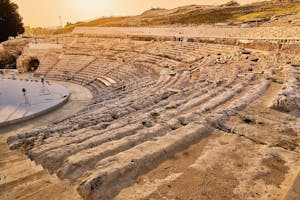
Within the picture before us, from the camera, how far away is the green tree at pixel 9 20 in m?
32.9

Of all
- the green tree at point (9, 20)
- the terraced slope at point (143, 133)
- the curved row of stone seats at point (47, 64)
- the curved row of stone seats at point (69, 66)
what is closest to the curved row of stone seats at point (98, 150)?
the terraced slope at point (143, 133)

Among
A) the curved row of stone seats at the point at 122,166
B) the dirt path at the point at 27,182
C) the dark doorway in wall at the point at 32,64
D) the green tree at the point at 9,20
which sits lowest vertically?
the dark doorway in wall at the point at 32,64

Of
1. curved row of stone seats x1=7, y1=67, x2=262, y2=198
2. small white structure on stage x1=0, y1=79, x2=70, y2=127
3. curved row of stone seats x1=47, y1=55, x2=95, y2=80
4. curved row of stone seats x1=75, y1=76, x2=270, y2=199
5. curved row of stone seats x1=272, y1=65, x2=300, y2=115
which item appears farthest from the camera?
curved row of stone seats x1=47, y1=55, x2=95, y2=80

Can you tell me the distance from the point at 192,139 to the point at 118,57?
18.4 metres

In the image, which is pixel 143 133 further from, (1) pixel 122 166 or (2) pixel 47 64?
(2) pixel 47 64

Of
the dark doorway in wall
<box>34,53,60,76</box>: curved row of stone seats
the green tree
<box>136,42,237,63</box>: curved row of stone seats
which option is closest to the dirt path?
<box>136,42,237,63</box>: curved row of stone seats

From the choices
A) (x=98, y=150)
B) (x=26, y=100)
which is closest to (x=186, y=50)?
(x=26, y=100)

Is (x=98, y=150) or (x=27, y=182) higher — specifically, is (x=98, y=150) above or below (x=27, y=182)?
above

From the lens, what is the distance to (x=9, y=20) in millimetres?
33594

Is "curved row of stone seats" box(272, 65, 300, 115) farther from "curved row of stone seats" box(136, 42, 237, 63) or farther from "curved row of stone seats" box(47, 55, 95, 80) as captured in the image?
"curved row of stone seats" box(47, 55, 95, 80)

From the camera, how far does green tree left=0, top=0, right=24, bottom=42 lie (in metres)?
32.9

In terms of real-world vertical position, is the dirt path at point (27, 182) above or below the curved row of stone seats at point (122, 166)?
below

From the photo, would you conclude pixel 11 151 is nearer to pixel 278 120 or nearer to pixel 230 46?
pixel 278 120

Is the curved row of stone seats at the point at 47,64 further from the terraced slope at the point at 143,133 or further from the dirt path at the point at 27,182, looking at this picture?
the dirt path at the point at 27,182
